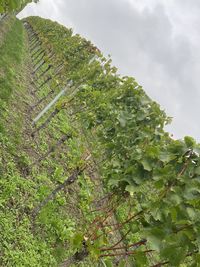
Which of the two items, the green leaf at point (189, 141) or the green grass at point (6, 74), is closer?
the green leaf at point (189, 141)

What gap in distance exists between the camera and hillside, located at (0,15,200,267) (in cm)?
360

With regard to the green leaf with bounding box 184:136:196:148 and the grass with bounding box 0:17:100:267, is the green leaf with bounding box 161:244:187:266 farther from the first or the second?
the grass with bounding box 0:17:100:267

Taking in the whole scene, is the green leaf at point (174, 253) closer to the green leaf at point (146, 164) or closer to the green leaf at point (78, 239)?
the green leaf at point (146, 164)

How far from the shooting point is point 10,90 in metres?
12.3

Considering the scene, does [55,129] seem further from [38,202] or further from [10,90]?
[38,202]

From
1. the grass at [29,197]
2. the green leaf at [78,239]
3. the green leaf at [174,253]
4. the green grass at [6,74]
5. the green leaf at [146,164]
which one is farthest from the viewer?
the green grass at [6,74]

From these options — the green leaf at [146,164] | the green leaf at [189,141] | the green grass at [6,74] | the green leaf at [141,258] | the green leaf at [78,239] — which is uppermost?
the green grass at [6,74]

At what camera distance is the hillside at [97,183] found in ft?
11.8

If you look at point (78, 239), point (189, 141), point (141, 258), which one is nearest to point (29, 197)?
point (78, 239)

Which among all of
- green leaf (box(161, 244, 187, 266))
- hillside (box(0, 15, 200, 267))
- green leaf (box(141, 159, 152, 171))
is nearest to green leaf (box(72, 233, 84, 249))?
hillside (box(0, 15, 200, 267))

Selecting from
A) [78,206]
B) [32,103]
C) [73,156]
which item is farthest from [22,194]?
[32,103]

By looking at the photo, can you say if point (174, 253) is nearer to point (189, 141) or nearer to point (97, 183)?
point (189, 141)

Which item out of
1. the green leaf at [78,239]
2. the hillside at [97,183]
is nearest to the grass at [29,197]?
the hillside at [97,183]

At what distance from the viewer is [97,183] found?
12.5 m
